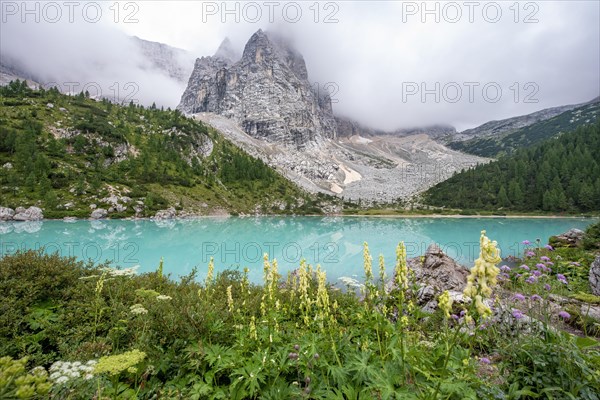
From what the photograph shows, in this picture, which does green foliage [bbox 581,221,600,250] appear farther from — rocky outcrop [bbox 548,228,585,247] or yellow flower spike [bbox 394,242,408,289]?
yellow flower spike [bbox 394,242,408,289]

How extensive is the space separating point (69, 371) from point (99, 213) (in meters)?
94.9

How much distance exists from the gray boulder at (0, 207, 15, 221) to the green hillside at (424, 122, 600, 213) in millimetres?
170370

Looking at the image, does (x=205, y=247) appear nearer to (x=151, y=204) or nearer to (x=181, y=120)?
(x=151, y=204)

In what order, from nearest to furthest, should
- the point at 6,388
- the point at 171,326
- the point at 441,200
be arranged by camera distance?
the point at 6,388
the point at 171,326
the point at 441,200

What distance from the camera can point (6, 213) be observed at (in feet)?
224

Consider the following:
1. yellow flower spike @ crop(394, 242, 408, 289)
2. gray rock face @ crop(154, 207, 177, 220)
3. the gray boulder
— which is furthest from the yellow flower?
gray rock face @ crop(154, 207, 177, 220)

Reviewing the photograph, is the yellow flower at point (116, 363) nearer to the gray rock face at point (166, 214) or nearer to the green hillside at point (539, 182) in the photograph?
the gray rock face at point (166, 214)

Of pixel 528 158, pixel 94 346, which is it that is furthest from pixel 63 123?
pixel 528 158

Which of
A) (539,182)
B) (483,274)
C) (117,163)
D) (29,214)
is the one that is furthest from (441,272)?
(539,182)

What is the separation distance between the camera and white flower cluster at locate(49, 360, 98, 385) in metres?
3.64

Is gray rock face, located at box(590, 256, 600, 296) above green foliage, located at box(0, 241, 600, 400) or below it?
below

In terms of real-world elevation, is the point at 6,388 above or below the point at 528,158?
below

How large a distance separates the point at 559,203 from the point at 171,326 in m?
154

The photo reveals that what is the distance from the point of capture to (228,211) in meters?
119
